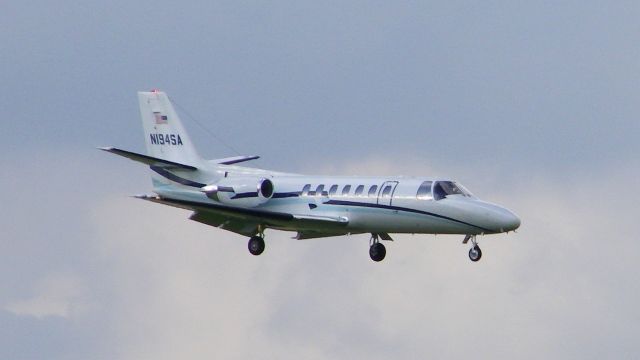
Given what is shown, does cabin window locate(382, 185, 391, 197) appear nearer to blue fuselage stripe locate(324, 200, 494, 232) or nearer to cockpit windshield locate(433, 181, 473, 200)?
blue fuselage stripe locate(324, 200, 494, 232)

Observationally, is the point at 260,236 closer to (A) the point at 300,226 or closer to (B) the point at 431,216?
(A) the point at 300,226

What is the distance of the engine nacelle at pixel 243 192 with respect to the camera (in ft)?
235

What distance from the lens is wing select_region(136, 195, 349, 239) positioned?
230ft

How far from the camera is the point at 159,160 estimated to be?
241ft

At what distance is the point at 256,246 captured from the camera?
237 ft

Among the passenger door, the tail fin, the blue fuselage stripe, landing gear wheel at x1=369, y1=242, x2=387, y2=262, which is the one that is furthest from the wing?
the tail fin

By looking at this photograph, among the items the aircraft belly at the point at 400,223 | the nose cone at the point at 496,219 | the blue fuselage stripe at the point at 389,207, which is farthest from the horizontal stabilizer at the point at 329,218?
the nose cone at the point at 496,219

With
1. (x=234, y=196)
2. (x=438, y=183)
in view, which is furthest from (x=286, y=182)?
(x=438, y=183)

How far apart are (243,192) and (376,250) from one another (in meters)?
5.44

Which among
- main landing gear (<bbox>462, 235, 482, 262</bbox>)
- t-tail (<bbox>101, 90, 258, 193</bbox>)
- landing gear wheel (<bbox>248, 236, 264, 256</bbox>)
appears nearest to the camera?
main landing gear (<bbox>462, 235, 482, 262</bbox>)

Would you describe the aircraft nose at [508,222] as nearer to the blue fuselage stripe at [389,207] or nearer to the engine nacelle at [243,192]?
the blue fuselage stripe at [389,207]

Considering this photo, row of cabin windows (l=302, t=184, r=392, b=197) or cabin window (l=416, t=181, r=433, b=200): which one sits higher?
cabin window (l=416, t=181, r=433, b=200)

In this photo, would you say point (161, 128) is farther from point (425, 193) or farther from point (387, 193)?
point (425, 193)

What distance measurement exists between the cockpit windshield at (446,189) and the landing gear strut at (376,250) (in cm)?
439
